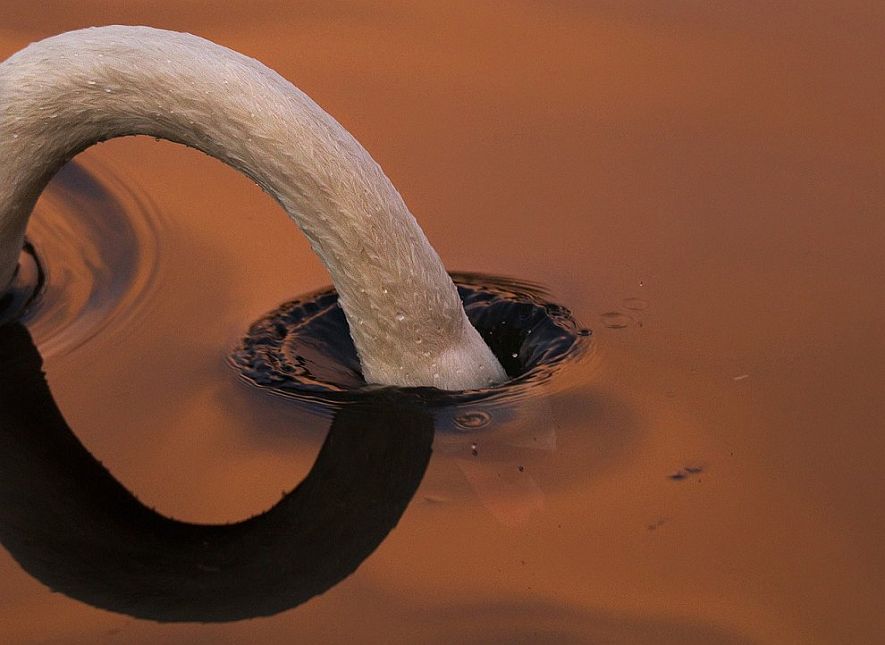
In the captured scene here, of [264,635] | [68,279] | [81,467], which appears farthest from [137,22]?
[264,635]

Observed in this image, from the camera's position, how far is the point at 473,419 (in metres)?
1.95

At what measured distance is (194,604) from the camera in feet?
5.40

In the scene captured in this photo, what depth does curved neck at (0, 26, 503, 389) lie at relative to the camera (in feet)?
6.23

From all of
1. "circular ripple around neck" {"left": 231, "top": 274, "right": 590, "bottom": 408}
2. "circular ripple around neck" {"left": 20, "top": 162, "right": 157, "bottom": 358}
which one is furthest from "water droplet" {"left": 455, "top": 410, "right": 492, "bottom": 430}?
"circular ripple around neck" {"left": 20, "top": 162, "right": 157, "bottom": 358}

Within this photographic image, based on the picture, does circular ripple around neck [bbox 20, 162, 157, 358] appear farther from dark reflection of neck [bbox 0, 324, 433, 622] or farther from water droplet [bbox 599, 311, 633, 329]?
water droplet [bbox 599, 311, 633, 329]

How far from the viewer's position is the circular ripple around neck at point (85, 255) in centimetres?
224

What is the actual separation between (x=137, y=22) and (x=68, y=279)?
2.71 feet

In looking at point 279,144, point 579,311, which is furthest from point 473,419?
point 279,144

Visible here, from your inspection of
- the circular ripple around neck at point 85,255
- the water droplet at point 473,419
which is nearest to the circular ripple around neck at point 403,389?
the water droplet at point 473,419

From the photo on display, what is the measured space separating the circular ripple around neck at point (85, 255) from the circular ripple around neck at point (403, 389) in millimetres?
293

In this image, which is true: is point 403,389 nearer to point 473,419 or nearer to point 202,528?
point 473,419

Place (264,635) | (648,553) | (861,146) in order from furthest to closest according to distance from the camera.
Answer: (861,146)
(648,553)
(264,635)

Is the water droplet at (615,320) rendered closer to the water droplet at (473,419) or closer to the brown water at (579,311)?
the brown water at (579,311)

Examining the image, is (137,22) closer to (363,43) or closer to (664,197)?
(363,43)
